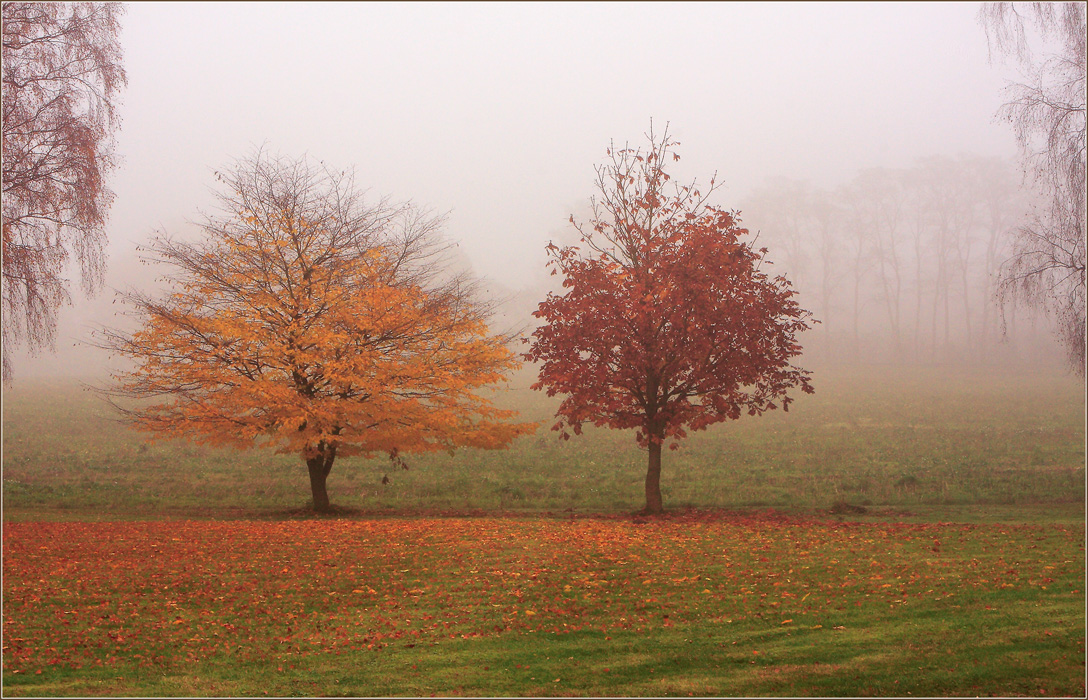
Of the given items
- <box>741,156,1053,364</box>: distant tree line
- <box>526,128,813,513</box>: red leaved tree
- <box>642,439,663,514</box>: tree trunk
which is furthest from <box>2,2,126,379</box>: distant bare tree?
<box>741,156,1053,364</box>: distant tree line

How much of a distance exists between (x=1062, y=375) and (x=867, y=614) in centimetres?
5639

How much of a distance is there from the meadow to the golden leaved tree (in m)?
2.27

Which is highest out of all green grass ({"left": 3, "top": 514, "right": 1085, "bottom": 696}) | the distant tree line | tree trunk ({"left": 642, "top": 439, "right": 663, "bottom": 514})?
the distant tree line

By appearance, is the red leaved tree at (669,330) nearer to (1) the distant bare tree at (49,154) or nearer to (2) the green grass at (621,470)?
(2) the green grass at (621,470)

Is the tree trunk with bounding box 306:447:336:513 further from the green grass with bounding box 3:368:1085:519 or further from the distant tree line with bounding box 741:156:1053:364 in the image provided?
the distant tree line with bounding box 741:156:1053:364

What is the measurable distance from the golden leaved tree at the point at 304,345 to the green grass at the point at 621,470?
2.76 meters

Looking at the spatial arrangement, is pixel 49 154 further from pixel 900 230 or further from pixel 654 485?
pixel 900 230

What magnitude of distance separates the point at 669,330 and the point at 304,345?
9.02 meters

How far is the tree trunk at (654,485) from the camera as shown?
19.3 meters

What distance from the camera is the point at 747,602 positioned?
10.2m

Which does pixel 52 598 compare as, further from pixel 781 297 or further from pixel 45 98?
pixel 781 297

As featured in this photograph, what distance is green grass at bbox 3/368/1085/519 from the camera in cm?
2119

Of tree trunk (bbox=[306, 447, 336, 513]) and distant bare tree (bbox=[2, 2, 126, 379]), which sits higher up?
distant bare tree (bbox=[2, 2, 126, 379])

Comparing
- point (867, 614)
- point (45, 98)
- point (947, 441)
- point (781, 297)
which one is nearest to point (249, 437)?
point (45, 98)
